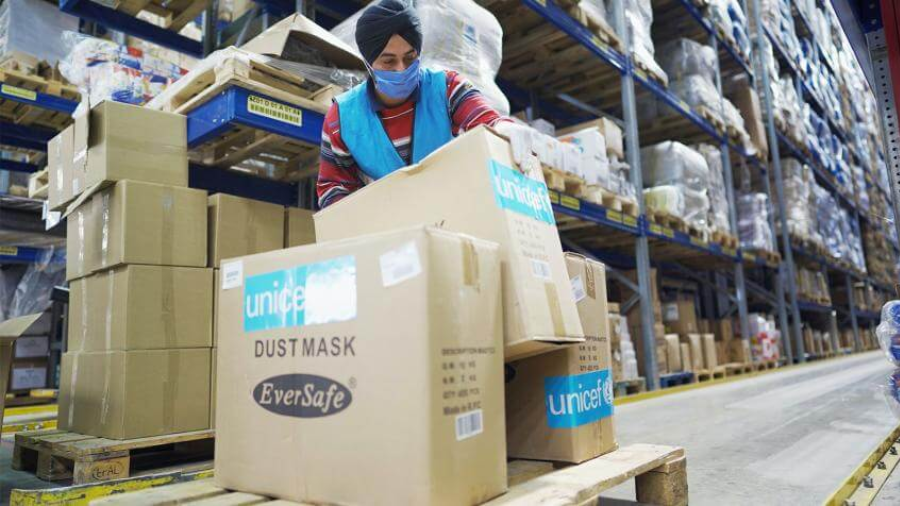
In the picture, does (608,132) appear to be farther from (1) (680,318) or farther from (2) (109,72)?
(2) (109,72)

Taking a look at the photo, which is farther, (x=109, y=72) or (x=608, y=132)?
(x=608, y=132)

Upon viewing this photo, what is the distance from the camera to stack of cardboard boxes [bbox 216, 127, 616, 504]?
111 cm

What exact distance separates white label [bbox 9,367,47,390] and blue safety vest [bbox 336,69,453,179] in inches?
203

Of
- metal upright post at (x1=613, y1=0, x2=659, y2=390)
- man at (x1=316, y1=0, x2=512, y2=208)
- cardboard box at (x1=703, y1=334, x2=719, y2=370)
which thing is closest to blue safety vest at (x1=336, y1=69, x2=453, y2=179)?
man at (x1=316, y1=0, x2=512, y2=208)

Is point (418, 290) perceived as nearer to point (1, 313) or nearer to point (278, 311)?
point (278, 311)

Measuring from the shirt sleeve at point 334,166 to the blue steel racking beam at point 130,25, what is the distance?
8.83ft

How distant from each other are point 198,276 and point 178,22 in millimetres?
2482

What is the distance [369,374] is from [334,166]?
1.10 metres

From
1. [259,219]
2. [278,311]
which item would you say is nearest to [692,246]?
[259,219]

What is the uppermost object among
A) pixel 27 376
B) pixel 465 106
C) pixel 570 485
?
pixel 465 106

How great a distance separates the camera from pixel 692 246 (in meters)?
6.62

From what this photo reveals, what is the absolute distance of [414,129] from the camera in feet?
6.51

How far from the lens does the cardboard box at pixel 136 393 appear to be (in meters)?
2.27

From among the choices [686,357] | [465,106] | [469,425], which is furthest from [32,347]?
[686,357]
